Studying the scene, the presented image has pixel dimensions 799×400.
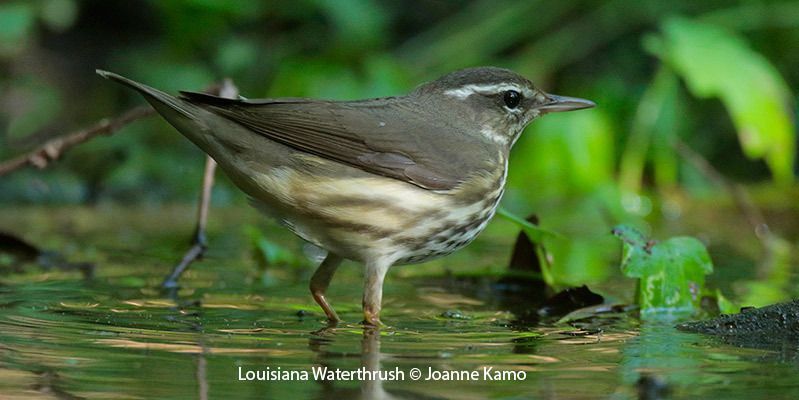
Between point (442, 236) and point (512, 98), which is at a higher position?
point (512, 98)

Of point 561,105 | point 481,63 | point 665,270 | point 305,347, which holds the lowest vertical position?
point 305,347

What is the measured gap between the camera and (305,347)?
361 centimetres

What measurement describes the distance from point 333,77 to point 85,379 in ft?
19.9

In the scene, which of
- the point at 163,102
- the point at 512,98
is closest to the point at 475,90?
the point at 512,98

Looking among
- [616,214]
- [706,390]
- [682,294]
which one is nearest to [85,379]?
[706,390]

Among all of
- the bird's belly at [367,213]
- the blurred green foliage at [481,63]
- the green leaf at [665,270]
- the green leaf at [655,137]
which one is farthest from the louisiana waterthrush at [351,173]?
the green leaf at [655,137]

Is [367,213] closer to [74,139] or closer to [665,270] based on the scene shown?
[665,270]

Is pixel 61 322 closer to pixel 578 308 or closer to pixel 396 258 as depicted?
pixel 396 258

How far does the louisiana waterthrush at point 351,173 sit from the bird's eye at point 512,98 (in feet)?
1.59

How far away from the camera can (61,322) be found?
154 inches

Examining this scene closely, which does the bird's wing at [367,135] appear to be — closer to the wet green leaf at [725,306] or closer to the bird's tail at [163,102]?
the bird's tail at [163,102]

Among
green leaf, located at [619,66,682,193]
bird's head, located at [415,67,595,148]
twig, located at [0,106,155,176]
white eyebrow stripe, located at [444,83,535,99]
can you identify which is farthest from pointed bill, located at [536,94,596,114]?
green leaf, located at [619,66,682,193]

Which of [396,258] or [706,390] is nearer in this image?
[706,390]

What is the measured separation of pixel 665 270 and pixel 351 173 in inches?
51.1
